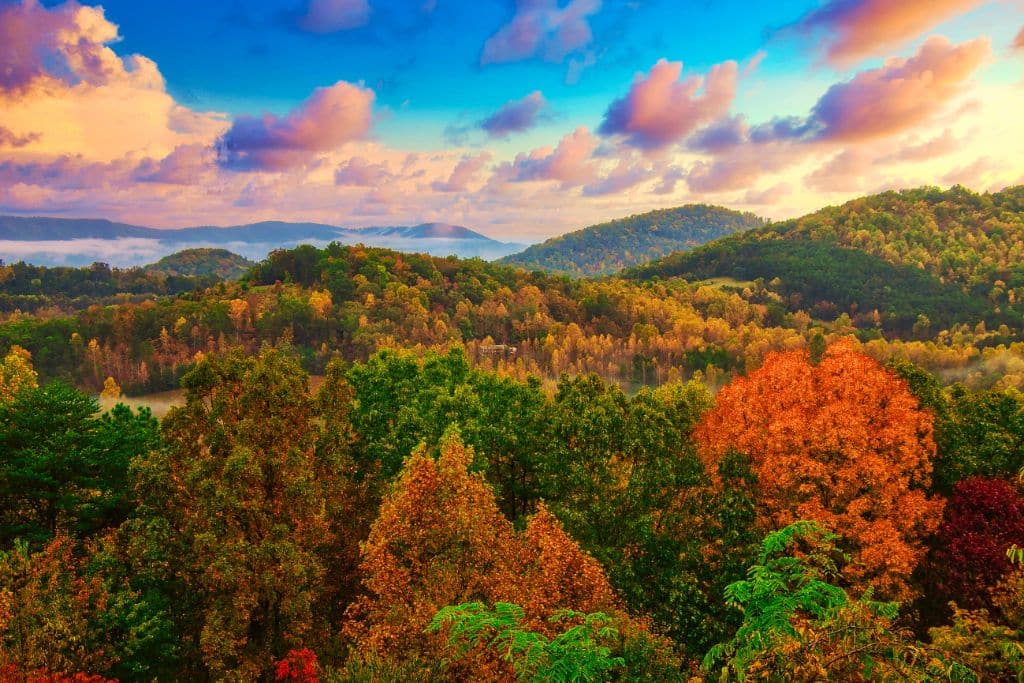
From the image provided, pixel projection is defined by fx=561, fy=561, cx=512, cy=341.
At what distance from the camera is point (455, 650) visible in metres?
17.2

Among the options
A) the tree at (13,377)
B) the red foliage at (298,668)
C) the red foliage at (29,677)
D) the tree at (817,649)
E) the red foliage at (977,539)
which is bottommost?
the red foliage at (298,668)

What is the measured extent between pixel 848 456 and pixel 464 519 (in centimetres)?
2154

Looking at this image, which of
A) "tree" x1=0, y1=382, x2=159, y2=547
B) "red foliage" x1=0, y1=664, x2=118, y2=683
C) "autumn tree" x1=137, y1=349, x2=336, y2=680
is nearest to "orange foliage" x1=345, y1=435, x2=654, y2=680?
"autumn tree" x1=137, y1=349, x2=336, y2=680

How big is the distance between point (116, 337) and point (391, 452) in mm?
169307

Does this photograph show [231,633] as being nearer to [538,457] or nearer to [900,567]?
[538,457]

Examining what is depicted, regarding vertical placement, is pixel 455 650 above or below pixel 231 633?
above

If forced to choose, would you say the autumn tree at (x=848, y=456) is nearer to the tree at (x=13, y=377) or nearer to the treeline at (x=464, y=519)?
the treeline at (x=464, y=519)

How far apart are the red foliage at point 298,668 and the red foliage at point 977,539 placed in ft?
101

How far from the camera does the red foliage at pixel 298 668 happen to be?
23.1 m

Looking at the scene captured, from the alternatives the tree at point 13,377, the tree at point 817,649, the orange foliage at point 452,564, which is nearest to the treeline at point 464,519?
the orange foliage at point 452,564

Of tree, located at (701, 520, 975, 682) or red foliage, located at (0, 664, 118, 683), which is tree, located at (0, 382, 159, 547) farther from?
tree, located at (701, 520, 975, 682)

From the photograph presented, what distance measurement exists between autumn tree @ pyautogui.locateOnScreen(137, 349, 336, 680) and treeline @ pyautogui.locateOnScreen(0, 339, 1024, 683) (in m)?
0.14

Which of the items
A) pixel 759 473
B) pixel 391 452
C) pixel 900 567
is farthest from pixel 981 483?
pixel 391 452

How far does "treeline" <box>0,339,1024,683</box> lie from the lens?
2247cm
